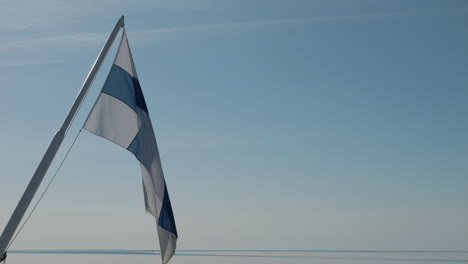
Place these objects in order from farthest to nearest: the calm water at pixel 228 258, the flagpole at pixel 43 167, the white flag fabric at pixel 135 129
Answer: the calm water at pixel 228 258
the white flag fabric at pixel 135 129
the flagpole at pixel 43 167

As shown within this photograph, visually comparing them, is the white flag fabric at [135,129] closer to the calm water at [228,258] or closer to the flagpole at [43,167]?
the flagpole at [43,167]

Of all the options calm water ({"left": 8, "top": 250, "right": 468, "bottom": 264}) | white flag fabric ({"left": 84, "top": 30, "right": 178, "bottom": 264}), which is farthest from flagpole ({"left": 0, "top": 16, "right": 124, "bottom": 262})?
calm water ({"left": 8, "top": 250, "right": 468, "bottom": 264})

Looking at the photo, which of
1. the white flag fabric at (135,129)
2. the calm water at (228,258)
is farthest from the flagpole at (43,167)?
the calm water at (228,258)

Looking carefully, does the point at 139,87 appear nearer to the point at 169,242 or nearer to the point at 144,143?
the point at 144,143

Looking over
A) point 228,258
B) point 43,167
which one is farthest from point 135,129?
point 228,258

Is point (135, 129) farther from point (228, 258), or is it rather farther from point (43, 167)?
point (228, 258)

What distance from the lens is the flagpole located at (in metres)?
10.5

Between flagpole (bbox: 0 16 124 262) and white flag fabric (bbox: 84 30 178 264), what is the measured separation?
0.71m

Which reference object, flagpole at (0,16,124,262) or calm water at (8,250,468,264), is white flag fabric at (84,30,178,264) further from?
A: calm water at (8,250,468,264)

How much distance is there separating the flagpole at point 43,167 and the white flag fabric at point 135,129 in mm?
714

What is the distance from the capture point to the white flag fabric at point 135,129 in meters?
12.5

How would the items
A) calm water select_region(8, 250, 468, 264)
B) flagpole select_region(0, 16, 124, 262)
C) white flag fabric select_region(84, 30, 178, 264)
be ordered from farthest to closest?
calm water select_region(8, 250, 468, 264)
white flag fabric select_region(84, 30, 178, 264)
flagpole select_region(0, 16, 124, 262)

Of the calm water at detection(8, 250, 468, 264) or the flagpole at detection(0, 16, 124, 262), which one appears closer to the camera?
the flagpole at detection(0, 16, 124, 262)

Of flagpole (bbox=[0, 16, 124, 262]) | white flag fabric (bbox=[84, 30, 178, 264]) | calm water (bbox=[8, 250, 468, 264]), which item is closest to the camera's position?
flagpole (bbox=[0, 16, 124, 262])
